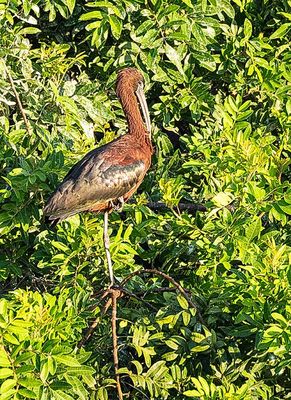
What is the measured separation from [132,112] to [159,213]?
0.64 m

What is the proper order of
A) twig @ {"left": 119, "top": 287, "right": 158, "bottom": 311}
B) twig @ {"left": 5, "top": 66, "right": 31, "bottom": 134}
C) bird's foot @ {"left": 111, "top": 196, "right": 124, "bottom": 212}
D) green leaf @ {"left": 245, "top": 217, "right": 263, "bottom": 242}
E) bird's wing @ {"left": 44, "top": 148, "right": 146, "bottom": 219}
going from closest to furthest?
1. green leaf @ {"left": 245, "top": 217, "right": 263, "bottom": 242}
2. twig @ {"left": 119, "top": 287, "right": 158, "bottom": 311}
3. bird's wing @ {"left": 44, "top": 148, "right": 146, "bottom": 219}
4. bird's foot @ {"left": 111, "top": 196, "right": 124, "bottom": 212}
5. twig @ {"left": 5, "top": 66, "right": 31, "bottom": 134}

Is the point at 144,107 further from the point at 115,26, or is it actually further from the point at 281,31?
the point at 281,31

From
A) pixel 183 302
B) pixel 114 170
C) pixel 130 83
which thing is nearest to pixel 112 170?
pixel 114 170

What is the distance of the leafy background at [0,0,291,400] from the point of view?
4.65m

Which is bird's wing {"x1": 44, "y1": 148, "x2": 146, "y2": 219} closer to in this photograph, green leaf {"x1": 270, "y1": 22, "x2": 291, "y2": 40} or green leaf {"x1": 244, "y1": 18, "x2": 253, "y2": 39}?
green leaf {"x1": 244, "y1": 18, "x2": 253, "y2": 39}

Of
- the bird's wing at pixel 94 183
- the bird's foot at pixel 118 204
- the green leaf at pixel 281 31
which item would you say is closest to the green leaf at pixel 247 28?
the green leaf at pixel 281 31

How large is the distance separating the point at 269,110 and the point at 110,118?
3.42 feet

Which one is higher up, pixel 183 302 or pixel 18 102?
pixel 18 102

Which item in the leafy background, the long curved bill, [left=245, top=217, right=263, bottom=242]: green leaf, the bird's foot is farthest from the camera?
the long curved bill

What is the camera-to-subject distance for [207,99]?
652 centimetres

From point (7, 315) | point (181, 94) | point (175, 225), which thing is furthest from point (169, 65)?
point (7, 315)

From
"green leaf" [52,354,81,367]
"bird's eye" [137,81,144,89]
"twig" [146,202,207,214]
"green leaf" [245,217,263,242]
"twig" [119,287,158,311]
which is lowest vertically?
"twig" [146,202,207,214]

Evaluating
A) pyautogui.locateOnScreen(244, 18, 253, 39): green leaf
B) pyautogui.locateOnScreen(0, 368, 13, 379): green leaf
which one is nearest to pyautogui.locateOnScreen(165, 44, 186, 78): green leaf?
pyautogui.locateOnScreen(244, 18, 253, 39): green leaf

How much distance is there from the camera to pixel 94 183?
5.81 m
